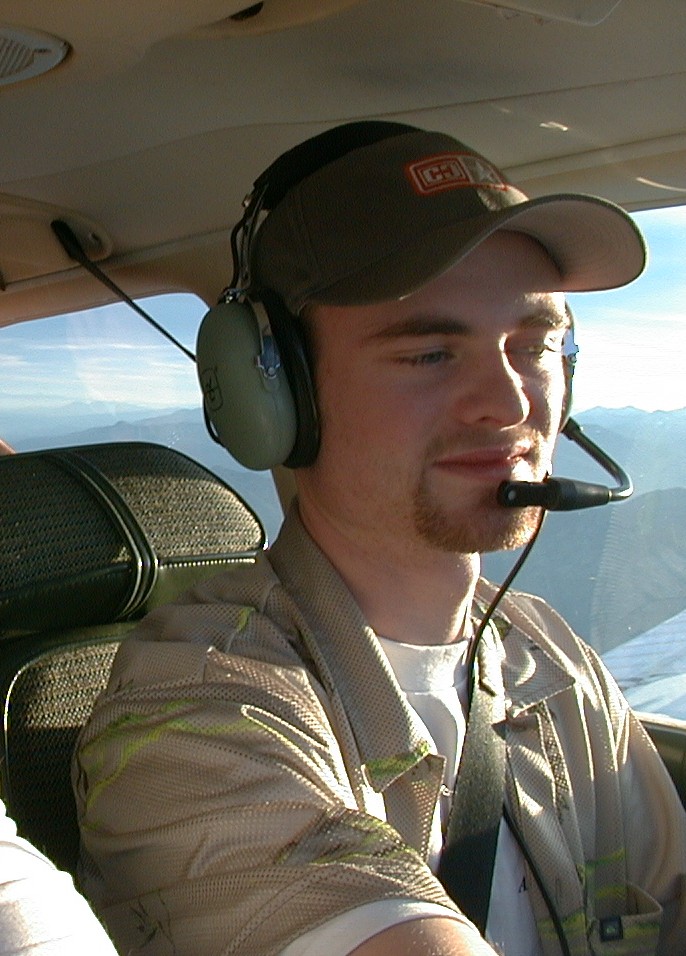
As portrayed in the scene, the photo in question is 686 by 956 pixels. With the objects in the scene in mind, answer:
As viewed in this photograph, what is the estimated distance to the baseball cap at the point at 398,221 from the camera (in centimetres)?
148

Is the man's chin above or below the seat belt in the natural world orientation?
above

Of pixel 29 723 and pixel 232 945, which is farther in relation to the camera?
pixel 29 723

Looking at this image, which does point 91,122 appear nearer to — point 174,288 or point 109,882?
point 174,288

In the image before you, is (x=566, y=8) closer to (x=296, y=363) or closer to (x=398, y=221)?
(x=398, y=221)

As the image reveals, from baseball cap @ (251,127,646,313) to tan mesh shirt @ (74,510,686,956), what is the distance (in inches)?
13.3

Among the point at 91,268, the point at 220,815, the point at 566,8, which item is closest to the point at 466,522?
the point at 220,815

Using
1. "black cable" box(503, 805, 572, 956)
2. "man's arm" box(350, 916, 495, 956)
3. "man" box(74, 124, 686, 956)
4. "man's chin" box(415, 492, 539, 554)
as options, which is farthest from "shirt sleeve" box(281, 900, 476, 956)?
"man's chin" box(415, 492, 539, 554)

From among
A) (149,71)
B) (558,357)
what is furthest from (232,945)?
(149,71)

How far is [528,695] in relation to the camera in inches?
65.9

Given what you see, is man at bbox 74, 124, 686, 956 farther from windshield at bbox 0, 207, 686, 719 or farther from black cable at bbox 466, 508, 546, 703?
windshield at bbox 0, 207, 686, 719

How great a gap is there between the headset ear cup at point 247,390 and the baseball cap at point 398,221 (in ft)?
0.27

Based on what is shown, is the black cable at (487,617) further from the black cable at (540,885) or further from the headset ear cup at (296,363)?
the headset ear cup at (296,363)

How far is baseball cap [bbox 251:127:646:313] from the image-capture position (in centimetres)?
148

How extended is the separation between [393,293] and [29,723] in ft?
2.30
